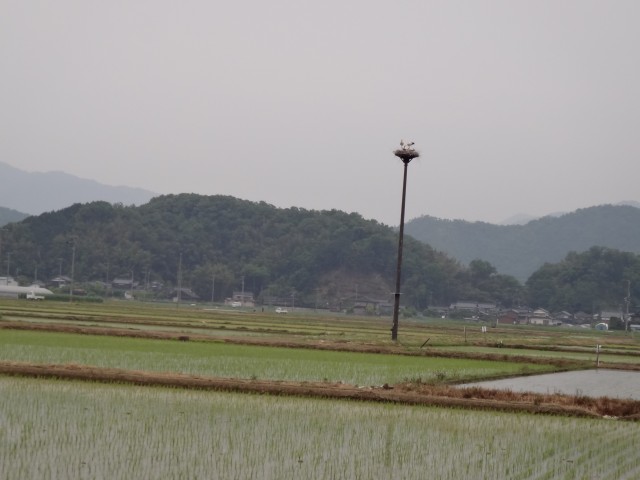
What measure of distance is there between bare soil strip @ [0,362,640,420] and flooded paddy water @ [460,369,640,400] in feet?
6.18

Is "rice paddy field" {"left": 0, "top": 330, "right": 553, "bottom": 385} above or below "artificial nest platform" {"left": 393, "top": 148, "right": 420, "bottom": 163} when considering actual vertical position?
below

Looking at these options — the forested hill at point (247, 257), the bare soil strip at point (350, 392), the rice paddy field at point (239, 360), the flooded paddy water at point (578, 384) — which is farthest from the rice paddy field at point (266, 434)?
the forested hill at point (247, 257)

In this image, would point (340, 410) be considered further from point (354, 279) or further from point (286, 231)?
point (286, 231)

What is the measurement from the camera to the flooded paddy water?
16.4 meters

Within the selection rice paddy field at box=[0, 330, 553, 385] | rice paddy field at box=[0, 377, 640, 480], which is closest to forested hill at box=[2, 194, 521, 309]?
rice paddy field at box=[0, 330, 553, 385]

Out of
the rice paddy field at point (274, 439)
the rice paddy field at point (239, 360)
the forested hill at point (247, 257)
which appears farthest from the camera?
the forested hill at point (247, 257)

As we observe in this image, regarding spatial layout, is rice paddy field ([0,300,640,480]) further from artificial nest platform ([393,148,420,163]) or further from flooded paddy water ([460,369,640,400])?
artificial nest platform ([393,148,420,163])

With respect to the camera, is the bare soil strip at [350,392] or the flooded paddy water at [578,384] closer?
the bare soil strip at [350,392]

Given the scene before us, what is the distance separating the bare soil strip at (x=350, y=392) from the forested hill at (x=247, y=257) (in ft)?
305

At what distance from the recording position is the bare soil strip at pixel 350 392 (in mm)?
13492

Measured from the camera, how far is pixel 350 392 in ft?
44.7

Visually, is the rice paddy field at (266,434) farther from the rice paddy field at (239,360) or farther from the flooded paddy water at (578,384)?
the flooded paddy water at (578,384)

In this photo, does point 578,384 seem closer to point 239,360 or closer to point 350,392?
point 350,392

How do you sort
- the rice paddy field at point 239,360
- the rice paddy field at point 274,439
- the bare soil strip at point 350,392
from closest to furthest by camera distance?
the rice paddy field at point 274,439, the bare soil strip at point 350,392, the rice paddy field at point 239,360
